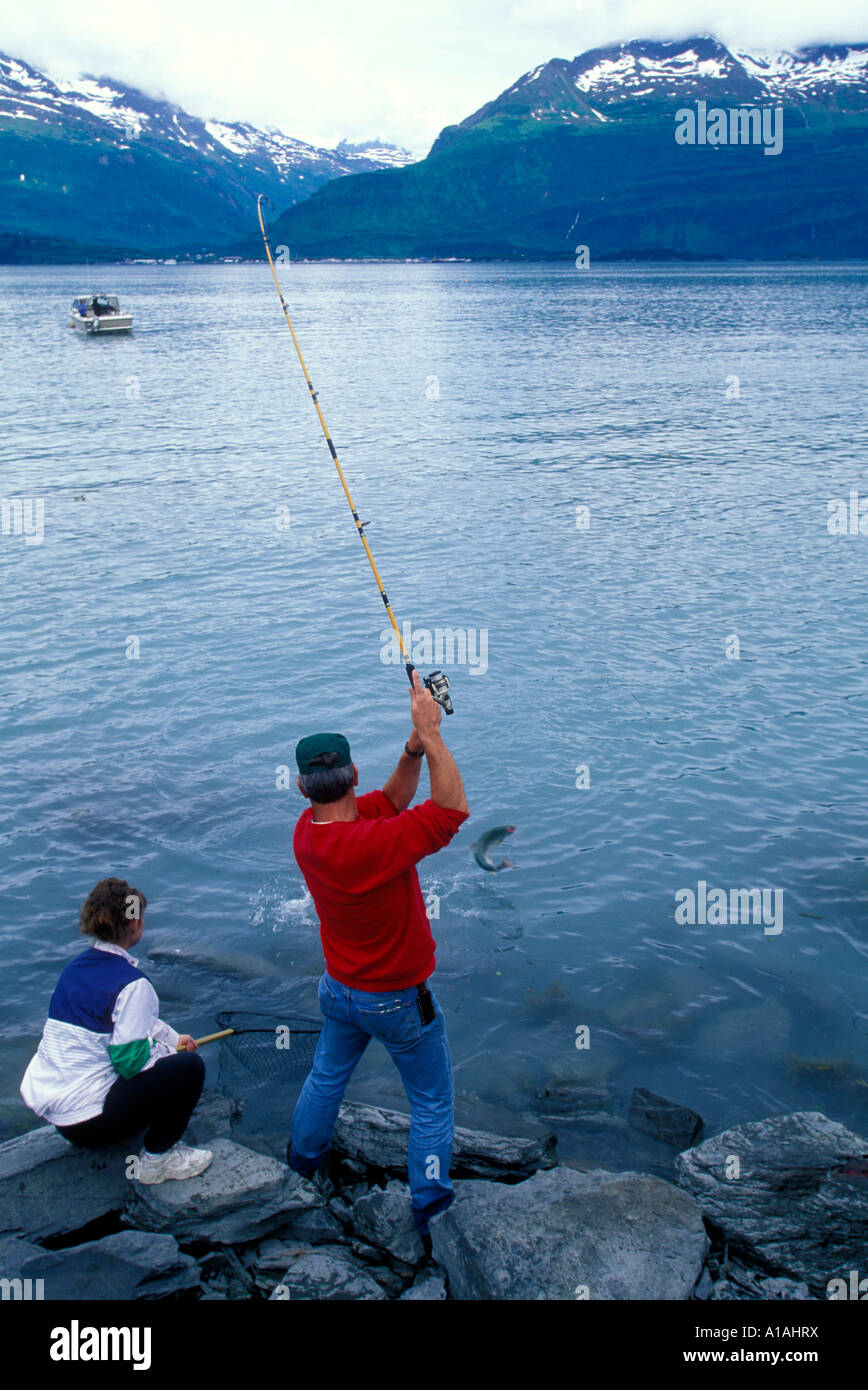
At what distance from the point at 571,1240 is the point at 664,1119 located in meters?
2.14

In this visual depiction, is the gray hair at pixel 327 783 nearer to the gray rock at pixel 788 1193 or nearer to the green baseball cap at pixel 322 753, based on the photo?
the green baseball cap at pixel 322 753

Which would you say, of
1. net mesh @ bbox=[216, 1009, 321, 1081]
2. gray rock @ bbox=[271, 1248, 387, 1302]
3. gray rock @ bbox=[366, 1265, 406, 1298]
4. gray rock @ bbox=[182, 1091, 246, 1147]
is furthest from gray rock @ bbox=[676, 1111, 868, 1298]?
gray rock @ bbox=[182, 1091, 246, 1147]

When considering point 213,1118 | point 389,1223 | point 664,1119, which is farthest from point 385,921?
point 664,1119

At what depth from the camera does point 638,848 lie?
11336mm

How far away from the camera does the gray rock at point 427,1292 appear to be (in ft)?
17.8

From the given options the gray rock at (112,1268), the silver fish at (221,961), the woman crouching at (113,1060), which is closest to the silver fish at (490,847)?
the silver fish at (221,961)

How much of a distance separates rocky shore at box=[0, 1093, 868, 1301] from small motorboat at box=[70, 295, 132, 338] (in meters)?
79.9

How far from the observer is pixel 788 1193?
246 inches

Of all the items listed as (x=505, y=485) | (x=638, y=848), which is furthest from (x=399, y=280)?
(x=638, y=848)

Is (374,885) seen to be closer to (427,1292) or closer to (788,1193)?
(427,1292)

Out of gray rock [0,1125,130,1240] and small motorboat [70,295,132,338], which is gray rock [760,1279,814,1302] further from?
small motorboat [70,295,132,338]

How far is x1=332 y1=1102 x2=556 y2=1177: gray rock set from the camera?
21.7 feet

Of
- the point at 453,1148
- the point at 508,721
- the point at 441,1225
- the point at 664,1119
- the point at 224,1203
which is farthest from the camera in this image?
the point at 508,721
